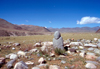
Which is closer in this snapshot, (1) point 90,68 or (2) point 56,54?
(1) point 90,68

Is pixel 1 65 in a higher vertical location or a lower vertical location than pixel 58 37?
lower

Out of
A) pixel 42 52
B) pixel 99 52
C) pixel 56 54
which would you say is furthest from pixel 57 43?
pixel 99 52

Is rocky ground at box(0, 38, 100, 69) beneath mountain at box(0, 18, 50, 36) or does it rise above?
beneath

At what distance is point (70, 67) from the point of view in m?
4.17

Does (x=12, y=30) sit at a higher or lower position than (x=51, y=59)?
higher

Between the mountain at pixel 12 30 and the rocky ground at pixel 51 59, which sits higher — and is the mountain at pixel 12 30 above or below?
above

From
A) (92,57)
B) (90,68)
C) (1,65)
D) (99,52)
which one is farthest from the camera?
(99,52)

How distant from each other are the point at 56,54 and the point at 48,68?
2.28m

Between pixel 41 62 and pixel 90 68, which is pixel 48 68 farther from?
pixel 90 68

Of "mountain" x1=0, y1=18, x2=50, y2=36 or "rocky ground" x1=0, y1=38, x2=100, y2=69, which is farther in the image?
"mountain" x1=0, y1=18, x2=50, y2=36

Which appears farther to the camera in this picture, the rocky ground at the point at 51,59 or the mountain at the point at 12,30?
the mountain at the point at 12,30

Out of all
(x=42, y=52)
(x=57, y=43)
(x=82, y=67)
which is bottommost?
(x=82, y=67)

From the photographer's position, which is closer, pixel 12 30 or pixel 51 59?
pixel 51 59

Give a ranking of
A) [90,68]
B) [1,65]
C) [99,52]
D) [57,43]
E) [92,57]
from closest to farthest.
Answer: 1. [90,68]
2. [1,65]
3. [92,57]
4. [99,52]
5. [57,43]
